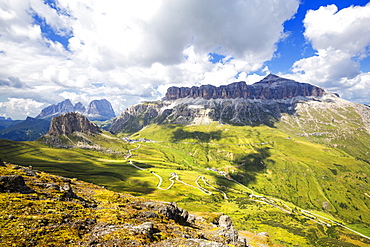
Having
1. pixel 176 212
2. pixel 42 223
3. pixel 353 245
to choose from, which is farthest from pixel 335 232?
pixel 42 223

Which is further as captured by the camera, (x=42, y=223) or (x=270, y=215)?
(x=270, y=215)

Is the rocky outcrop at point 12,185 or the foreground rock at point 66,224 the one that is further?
the rocky outcrop at point 12,185

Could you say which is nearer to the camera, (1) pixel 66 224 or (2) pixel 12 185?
(1) pixel 66 224

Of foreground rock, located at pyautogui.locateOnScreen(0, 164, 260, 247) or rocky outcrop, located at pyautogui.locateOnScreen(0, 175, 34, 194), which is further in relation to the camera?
rocky outcrop, located at pyautogui.locateOnScreen(0, 175, 34, 194)

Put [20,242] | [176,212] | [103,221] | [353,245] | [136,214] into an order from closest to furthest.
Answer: [20,242] → [103,221] → [136,214] → [176,212] → [353,245]

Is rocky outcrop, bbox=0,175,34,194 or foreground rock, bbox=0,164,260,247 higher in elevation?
rocky outcrop, bbox=0,175,34,194

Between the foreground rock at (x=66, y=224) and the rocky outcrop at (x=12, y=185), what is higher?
the rocky outcrop at (x=12, y=185)

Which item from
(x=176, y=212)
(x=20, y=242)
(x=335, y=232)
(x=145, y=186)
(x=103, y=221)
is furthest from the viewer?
(x=145, y=186)

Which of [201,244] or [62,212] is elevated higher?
[62,212]

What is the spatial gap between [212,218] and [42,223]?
177 feet

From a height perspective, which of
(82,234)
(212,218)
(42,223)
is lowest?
(212,218)

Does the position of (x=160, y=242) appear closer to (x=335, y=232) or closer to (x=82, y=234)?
(x=82, y=234)

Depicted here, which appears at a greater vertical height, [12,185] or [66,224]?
[12,185]

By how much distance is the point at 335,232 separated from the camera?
144 meters
